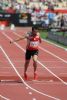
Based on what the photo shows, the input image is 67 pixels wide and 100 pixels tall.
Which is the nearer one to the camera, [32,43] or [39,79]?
[32,43]

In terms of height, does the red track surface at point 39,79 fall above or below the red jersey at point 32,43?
below

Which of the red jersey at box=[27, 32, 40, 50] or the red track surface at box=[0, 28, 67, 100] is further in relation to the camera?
the red jersey at box=[27, 32, 40, 50]

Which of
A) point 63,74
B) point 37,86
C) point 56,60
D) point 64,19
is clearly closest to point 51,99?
point 37,86

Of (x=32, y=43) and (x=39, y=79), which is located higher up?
(x=32, y=43)

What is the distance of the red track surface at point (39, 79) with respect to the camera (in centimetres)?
1494

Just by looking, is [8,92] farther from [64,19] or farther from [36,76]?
[64,19]

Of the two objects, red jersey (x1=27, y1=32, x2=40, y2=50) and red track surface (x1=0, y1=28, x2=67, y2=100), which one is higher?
red jersey (x1=27, y1=32, x2=40, y2=50)

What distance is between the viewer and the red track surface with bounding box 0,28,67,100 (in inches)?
588

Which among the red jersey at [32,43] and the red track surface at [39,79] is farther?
the red jersey at [32,43]

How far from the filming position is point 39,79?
61.8ft

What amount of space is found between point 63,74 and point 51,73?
1.63ft

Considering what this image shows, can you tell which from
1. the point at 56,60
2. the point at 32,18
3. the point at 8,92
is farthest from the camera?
the point at 32,18

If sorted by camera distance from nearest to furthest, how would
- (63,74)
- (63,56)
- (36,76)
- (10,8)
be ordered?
(36,76)
(63,74)
(63,56)
(10,8)

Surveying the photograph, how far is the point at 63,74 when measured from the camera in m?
20.3
